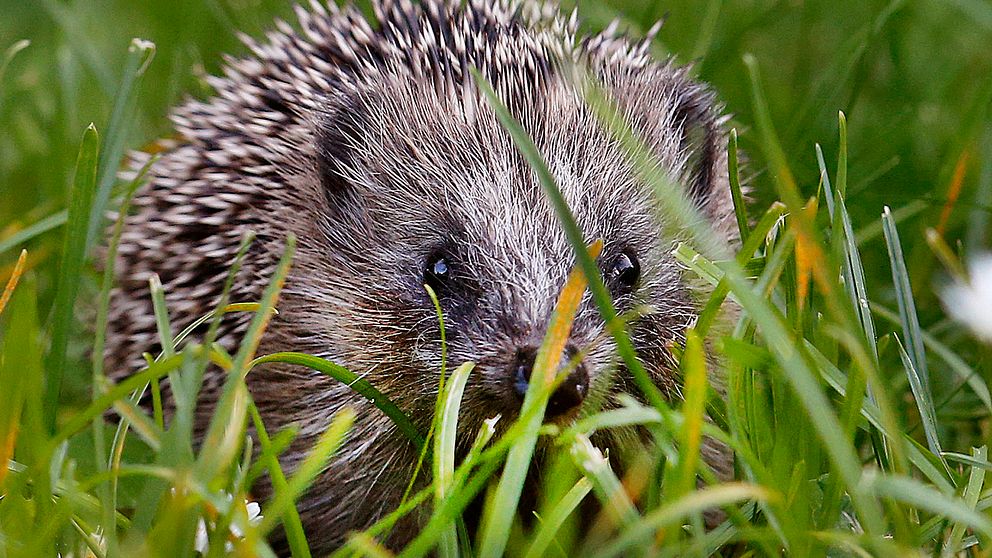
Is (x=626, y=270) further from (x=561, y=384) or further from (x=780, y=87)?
(x=780, y=87)

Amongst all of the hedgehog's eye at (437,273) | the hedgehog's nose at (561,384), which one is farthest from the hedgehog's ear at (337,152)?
the hedgehog's nose at (561,384)

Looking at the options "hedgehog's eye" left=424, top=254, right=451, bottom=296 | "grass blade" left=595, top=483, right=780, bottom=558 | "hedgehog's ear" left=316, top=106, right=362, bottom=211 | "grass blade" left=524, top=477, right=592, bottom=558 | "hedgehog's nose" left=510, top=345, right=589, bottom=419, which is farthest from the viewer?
"hedgehog's ear" left=316, top=106, right=362, bottom=211

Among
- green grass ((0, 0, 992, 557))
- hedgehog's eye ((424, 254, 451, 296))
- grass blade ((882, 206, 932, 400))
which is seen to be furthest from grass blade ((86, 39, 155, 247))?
grass blade ((882, 206, 932, 400))

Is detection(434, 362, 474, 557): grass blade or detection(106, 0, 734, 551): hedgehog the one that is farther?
detection(106, 0, 734, 551): hedgehog

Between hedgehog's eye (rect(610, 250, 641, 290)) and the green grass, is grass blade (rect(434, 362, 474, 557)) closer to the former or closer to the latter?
the green grass

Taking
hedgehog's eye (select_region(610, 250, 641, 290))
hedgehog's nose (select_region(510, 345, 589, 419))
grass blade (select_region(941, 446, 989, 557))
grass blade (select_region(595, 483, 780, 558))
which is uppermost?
hedgehog's eye (select_region(610, 250, 641, 290))

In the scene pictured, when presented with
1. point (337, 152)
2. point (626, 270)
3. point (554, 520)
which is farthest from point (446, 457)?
point (337, 152)

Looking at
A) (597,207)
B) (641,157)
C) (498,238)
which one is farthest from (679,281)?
(641,157)
